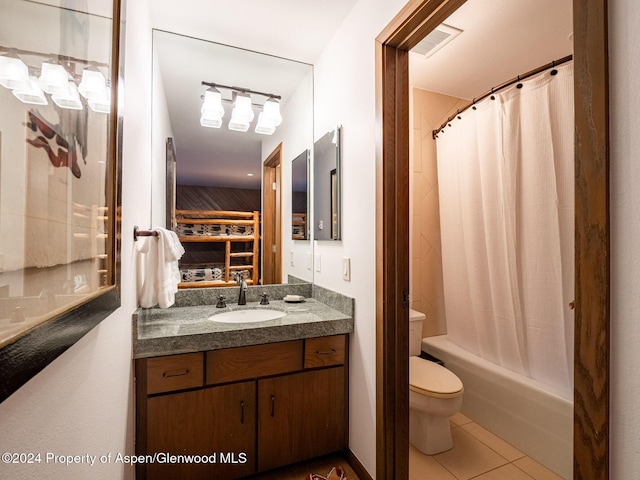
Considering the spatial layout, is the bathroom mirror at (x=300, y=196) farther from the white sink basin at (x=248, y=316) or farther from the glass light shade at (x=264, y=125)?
the white sink basin at (x=248, y=316)

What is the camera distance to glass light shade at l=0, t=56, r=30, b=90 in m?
0.36

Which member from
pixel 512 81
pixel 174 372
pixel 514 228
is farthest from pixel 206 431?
pixel 512 81

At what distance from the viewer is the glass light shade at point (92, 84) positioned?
629mm

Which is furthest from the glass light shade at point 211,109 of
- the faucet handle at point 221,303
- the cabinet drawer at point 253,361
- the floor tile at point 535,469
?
the floor tile at point 535,469

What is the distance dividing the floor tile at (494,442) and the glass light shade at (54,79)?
243 cm

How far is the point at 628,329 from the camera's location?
1.91 ft

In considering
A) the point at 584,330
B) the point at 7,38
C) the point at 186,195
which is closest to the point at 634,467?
the point at 584,330

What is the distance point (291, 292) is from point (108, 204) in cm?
139

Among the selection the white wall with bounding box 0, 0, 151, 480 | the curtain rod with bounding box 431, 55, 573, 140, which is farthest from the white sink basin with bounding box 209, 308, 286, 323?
the curtain rod with bounding box 431, 55, 573, 140

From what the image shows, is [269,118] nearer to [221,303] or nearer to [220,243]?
[220,243]

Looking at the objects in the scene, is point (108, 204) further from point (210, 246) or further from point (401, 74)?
point (401, 74)

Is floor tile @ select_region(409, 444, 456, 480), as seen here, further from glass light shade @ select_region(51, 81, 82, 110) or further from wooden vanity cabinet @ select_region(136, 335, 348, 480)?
glass light shade @ select_region(51, 81, 82, 110)

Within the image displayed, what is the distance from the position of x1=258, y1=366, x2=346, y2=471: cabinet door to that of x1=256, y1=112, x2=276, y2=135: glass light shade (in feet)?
5.17

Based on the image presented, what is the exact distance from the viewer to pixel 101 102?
0.73 m
